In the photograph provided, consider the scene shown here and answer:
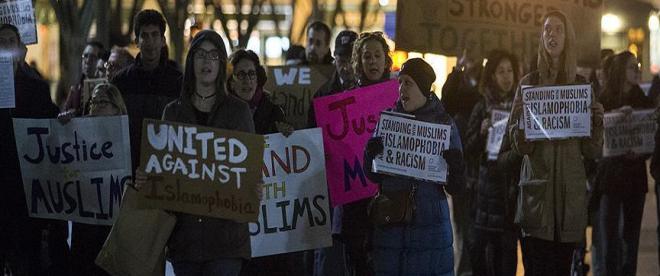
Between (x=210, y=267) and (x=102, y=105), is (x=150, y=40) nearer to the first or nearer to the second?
(x=102, y=105)

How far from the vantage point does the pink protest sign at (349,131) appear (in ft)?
29.8

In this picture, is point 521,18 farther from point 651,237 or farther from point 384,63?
point 651,237

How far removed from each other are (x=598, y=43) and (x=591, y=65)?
0.18 m

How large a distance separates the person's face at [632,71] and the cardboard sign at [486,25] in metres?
0.24

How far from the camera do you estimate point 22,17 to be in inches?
393

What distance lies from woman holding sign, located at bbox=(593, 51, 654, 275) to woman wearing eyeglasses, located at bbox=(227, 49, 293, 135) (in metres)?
2.87

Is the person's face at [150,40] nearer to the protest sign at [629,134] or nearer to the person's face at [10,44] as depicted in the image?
the person's face at [10,44]

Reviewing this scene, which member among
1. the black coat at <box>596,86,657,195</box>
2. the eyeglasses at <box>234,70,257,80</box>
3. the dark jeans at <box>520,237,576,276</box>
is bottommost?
the dark jeans at <box>520,237,576,276</box>

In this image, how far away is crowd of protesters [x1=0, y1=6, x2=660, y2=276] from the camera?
294 inches

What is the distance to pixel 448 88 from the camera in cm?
1186

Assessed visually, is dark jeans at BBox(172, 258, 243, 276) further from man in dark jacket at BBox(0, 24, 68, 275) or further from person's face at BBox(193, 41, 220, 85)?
man in dark jacket at BBox(0, 24, 68, 275)

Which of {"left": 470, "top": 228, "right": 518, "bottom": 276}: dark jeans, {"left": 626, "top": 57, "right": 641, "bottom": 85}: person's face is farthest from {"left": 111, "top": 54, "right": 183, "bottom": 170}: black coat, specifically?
{"left": 626, "top": 57, "right": 641, "bottom": 85}: person's face

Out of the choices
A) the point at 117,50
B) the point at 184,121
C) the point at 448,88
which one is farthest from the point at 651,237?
the point at 184,121

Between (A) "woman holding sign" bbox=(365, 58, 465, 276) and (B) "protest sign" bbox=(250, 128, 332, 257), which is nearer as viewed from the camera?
(A) "woman holding sign" bbox=(365, 58, 465, 276)
